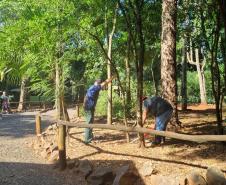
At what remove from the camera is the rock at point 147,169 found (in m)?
7.44

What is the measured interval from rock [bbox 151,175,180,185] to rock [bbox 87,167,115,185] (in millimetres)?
899

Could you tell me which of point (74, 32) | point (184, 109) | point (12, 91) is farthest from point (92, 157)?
point (12, 91)

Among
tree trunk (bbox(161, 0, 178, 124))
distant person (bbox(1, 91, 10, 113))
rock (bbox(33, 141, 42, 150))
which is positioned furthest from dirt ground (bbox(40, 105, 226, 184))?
distant person (bbox(1, 91, 10, 113))

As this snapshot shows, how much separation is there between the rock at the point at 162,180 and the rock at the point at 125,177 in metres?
0.36

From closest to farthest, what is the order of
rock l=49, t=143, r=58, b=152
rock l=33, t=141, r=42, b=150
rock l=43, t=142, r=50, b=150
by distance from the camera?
1. rock l=49, t=143, r=58, b=152
2. rock l=43, t=142, r=50, b=150
3. rock l=33, t=141, r=42, b=150

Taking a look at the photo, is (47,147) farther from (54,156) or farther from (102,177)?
(102,177)

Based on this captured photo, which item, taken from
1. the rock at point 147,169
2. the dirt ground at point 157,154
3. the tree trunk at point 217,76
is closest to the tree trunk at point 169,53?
the dirt ground at point 157,154

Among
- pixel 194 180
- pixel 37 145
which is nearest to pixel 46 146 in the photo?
pixel 37 145

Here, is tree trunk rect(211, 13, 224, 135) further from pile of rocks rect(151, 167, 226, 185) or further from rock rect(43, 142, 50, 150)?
rock rect(43, 142, 50, 150)

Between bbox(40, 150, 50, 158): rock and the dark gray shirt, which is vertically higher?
the dark gray shirt

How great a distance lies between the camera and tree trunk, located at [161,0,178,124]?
510 inches

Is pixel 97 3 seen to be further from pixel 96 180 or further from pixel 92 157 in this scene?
pixel 96 180

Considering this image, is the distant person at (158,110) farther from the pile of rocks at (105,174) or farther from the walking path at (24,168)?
the walking path at (24,168)

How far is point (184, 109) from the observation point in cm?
2103
